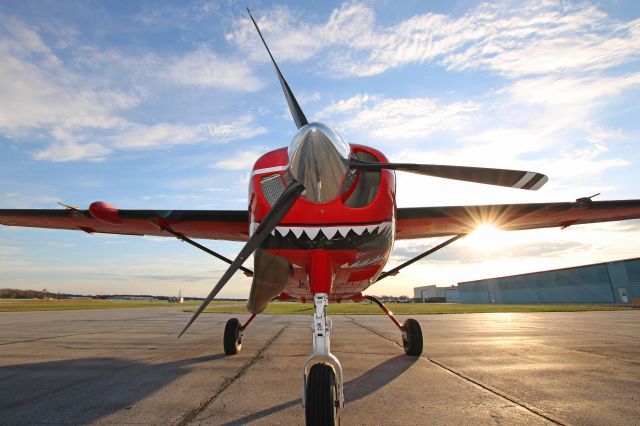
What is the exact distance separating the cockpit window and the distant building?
351 feet

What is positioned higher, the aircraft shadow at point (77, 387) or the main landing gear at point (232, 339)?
the main landing gear at point (232, 339)

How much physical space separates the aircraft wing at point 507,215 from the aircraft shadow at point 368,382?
226 cm

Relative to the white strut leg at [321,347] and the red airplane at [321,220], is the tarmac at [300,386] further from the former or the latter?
the red airplane at [321,220]

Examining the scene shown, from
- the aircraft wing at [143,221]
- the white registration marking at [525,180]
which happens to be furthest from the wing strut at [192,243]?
the white registration marking at [525,180]

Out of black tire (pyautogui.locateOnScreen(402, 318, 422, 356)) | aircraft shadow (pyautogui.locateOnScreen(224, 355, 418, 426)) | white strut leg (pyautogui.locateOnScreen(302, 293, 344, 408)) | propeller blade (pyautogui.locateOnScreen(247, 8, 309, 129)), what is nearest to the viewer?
white strut leg (pyautogui.locateOnScreen(302, 293, 344, 408))

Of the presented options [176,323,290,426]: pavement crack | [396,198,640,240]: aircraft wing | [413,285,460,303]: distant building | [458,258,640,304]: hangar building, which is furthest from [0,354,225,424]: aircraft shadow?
[413,285,460,303]: distant building

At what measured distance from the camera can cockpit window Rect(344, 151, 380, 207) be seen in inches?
139

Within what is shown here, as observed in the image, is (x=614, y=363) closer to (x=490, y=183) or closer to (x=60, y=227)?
(x=490, y=183)

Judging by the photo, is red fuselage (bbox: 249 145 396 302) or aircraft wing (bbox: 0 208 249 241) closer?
red fuselage (bbox: 249 145 396 302)

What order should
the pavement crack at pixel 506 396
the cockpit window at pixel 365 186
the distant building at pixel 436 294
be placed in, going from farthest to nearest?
the distant building at pixel 436 294 → the cockpit window at pixel 365 186 → the pavement crack at pixel 506 396

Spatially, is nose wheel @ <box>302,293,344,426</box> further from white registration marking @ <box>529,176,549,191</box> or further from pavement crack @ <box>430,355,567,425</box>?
white registration marking @ <box>529,176,549,191</box>

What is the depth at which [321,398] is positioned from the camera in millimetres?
2592

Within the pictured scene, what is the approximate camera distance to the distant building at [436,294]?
103m

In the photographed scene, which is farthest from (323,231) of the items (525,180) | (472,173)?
(525,180)
